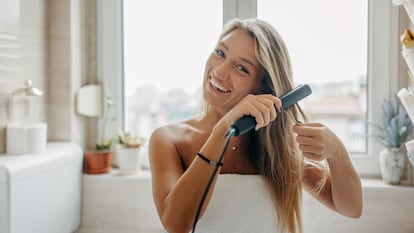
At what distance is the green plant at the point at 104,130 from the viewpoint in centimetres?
153

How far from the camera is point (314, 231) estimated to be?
1320 mm

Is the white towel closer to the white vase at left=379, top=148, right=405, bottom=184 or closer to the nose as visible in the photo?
the nose

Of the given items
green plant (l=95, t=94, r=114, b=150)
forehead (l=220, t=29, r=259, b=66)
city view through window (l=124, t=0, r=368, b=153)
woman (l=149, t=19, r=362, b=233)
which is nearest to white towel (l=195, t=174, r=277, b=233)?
woman (l=149, t=19, r=362, b=233)

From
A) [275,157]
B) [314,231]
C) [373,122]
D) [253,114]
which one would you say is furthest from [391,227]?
[253,114]

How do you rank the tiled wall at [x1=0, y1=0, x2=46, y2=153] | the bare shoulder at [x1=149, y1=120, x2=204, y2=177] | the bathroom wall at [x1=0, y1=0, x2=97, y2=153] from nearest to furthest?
the bare shoulder at [x1=149, y1=120, x2=204, y2=177] → the tiled wall at [x1=0, y1=0, x2=46, y2=153] → the bathroom wall at [x1=0, y1=0, x2=97, y2=153]

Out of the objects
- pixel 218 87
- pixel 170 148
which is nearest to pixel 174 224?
pixel 170 148

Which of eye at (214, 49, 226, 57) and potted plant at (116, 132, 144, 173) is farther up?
eye at (214, 49, 226, 57)

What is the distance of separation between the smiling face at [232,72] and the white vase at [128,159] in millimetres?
654

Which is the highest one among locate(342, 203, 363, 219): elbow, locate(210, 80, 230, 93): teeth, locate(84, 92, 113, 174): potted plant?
locate(210, 80, 230, 93): teeth

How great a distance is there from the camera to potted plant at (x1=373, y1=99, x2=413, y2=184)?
1.30 metres

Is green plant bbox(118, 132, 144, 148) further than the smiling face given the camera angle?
Yes

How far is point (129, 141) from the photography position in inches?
58.7

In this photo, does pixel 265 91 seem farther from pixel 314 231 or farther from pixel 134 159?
pixel 134 159

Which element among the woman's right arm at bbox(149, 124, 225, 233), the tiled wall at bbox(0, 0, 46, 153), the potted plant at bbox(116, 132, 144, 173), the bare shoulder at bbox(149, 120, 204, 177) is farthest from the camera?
the potted plant at bbox(116, 132, 144, 173)
